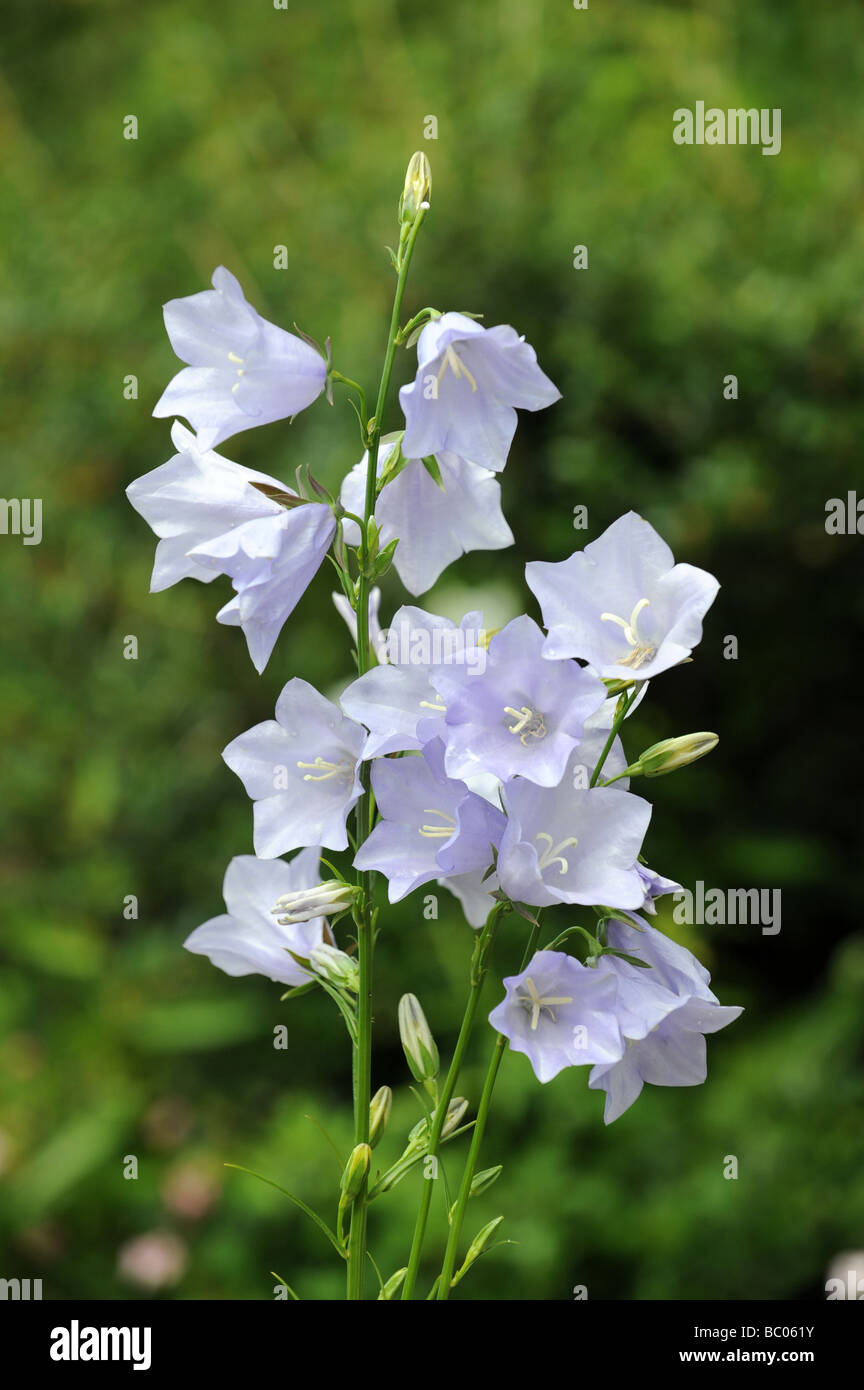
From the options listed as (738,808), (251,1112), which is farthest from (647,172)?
(251,1112)

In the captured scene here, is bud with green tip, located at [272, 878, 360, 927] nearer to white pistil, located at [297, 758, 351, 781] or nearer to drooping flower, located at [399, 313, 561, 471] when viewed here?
white pistil, located at [297, 758, 351, 781]

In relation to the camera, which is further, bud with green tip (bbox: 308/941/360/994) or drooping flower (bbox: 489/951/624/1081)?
bud with green tip (bbox: 308/941/360/994)

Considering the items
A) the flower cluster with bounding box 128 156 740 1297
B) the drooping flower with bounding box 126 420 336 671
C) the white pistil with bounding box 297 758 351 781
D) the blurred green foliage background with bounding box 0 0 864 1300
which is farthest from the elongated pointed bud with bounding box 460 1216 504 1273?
the blurred green foliage background with bounding box 0 0 864 1300

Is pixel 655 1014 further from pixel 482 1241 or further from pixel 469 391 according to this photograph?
pixel 469 391

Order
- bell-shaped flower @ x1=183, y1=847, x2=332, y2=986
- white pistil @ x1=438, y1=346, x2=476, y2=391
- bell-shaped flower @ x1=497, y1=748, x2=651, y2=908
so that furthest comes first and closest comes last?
bell-shaped flower @ x1=183, y1=847, x2=332, y2=986 → white pistil @ x1=438, y1=346, x2=476, y2=391 → bell-shaped flower @ x1=497, y1=748, x2=651, y2=908

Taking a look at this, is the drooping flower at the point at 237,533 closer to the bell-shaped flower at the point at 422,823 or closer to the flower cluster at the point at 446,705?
the flower cluster at the point at 446,705

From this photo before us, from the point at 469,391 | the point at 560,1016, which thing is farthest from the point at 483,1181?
the point at 469,391

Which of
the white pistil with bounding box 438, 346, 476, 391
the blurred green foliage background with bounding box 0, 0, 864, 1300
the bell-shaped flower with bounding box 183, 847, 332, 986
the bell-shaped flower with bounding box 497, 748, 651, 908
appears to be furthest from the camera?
the blurred green foliage background with bounding box 0, 0, 864, 1300
